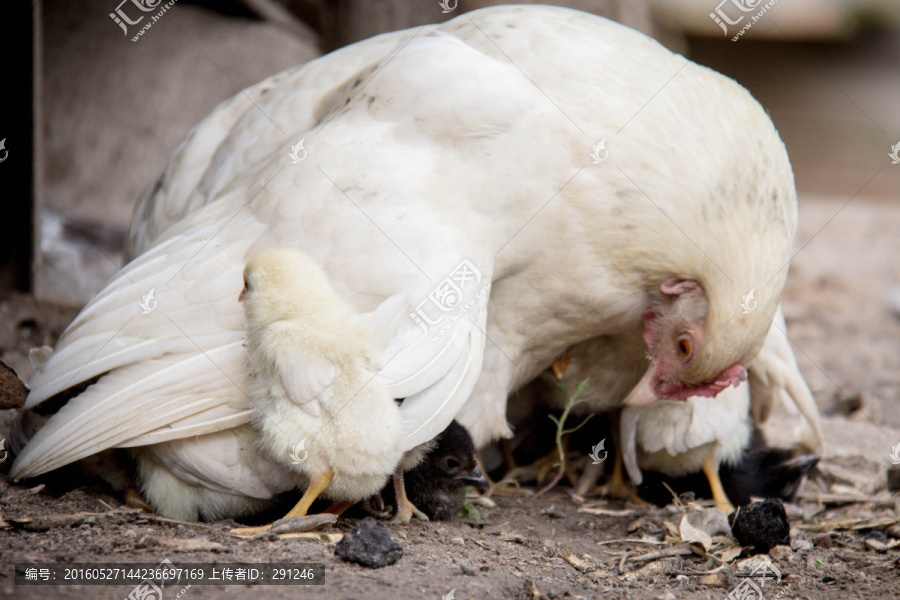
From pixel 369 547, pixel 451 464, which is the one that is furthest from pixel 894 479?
pixel 369 547

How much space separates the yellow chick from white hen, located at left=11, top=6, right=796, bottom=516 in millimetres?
83

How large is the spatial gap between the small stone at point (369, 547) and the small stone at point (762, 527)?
3.79 ft

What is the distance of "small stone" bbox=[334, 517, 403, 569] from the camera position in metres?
2.23

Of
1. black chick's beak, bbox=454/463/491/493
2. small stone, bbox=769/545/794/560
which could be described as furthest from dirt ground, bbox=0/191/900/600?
black chick's beak, bbox=454/463/491/493

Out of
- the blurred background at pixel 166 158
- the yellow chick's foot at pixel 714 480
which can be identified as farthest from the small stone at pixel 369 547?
the blurred background at pixel 166 158

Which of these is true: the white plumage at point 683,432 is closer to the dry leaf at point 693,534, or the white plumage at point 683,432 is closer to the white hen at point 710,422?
the white hen at point 710,422

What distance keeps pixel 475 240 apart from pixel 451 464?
29.9 inches

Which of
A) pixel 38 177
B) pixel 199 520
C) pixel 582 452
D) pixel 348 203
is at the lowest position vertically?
pixel 582 452

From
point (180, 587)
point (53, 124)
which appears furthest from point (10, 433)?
point (53, 124)

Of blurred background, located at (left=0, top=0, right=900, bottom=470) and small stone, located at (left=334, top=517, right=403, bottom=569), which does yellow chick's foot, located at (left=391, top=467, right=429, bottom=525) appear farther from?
blurred background, located at (left=0, top=0, right=900, bottom=470)

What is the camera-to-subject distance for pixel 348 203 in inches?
101

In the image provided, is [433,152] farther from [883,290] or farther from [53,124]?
[883,290]

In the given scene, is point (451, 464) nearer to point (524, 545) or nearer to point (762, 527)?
point (524, 545)

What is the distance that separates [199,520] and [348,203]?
3.64 ft
